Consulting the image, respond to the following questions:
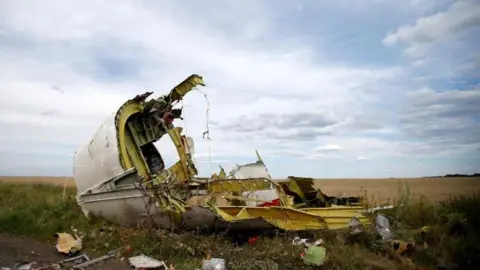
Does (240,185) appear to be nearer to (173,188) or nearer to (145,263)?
(173,188)

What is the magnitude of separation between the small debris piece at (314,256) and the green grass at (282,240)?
0.12 m

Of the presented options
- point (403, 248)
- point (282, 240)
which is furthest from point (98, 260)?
point (403, 248)

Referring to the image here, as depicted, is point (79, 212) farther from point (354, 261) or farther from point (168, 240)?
point (354, 261)

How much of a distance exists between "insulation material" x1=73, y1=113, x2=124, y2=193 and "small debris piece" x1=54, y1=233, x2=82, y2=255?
156 cm

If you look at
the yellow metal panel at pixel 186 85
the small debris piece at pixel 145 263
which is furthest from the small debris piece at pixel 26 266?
the yellow metal panel at pixel 186 85

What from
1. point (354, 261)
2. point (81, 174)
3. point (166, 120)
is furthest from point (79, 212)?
point (354, 261)

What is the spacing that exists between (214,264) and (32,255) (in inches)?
144

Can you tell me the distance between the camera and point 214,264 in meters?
7.40

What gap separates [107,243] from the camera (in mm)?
8773

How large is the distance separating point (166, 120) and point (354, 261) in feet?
21.1

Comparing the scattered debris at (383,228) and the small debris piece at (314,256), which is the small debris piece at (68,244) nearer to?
the small debris piece at (314,256)

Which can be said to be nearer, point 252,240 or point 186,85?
point 252,240

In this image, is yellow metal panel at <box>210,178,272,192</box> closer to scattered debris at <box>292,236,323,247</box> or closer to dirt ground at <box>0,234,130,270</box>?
scattered debris at <box>292,236,323,247</box>

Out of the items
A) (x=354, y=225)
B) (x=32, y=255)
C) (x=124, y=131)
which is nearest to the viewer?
(x=32, y=255)
